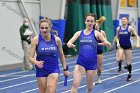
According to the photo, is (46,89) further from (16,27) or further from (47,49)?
(16,27)

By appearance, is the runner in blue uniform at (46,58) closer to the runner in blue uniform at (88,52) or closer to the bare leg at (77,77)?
the bare leg at (77,77)

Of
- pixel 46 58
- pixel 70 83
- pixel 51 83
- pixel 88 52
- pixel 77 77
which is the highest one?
pixel 46 58

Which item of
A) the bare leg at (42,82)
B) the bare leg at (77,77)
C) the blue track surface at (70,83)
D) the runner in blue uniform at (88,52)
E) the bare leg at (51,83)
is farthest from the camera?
the blue track surface at (70,83)

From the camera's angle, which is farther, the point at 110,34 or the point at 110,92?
the point at 110,34

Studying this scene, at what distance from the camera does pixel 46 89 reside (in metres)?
6.83

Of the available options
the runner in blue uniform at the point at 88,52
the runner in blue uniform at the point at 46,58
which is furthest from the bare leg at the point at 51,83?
the runner in blue uniform at the point at 88,52

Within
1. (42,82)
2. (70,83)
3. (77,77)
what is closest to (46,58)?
(42,82)

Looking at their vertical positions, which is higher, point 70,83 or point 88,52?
point 88,52

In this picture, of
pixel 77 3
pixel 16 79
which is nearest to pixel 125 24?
pixel 16 79

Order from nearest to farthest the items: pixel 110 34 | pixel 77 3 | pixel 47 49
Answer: pixel 47 49, pixel 77 3, pixel 110 34

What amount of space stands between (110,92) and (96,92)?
40 cm

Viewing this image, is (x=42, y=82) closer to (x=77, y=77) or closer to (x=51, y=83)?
(x=51, y=83)

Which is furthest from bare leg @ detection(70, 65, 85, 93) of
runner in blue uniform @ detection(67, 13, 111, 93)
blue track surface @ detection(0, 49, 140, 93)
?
blue track surface @ detection(0, 49, 140, 93)

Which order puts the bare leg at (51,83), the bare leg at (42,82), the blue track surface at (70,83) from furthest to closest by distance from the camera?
the blue track surface at (70,83), the bare leg at (42,82), the bare leg at (51,83)
